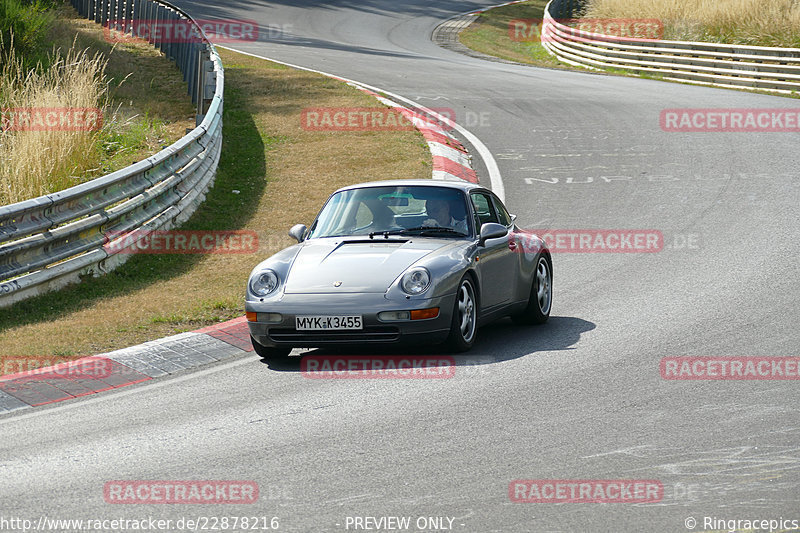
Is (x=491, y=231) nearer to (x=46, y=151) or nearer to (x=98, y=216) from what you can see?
(x=98, y=216)

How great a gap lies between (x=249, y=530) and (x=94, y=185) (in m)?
7.35

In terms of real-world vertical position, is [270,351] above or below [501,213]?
below

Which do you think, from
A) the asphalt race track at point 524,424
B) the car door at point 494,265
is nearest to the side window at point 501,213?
the car door at point 494,265

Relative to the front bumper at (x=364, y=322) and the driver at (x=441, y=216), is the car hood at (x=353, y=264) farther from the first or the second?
the driver at (x=441, y=216)

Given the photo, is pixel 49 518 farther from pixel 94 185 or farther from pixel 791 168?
pixel 791 168

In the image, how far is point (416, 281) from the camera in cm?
853

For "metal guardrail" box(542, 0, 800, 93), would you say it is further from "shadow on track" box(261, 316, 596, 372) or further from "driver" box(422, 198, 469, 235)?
"driver" box(422, 198, 469, 235)

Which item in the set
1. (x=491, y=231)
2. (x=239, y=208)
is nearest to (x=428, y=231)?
(x=491, y=231)

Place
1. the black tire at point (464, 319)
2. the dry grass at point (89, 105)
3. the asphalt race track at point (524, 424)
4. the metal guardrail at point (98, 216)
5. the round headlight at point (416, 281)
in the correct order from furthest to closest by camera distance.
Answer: the dry grass at point (89, 105), the metal guardrail at point (98, 216), the black tire at point (464, 319), the round headlight at point (416, 281), the asphalt race track at point (524, 424)

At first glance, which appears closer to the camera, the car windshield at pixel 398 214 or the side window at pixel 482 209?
the car windshield at pixel 398 214

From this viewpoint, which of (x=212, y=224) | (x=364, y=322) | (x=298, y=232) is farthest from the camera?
Result: (x=212, y=224)

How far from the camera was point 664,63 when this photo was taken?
30.3 m

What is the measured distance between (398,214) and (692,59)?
2171 centimetres

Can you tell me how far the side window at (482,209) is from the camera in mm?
9828
